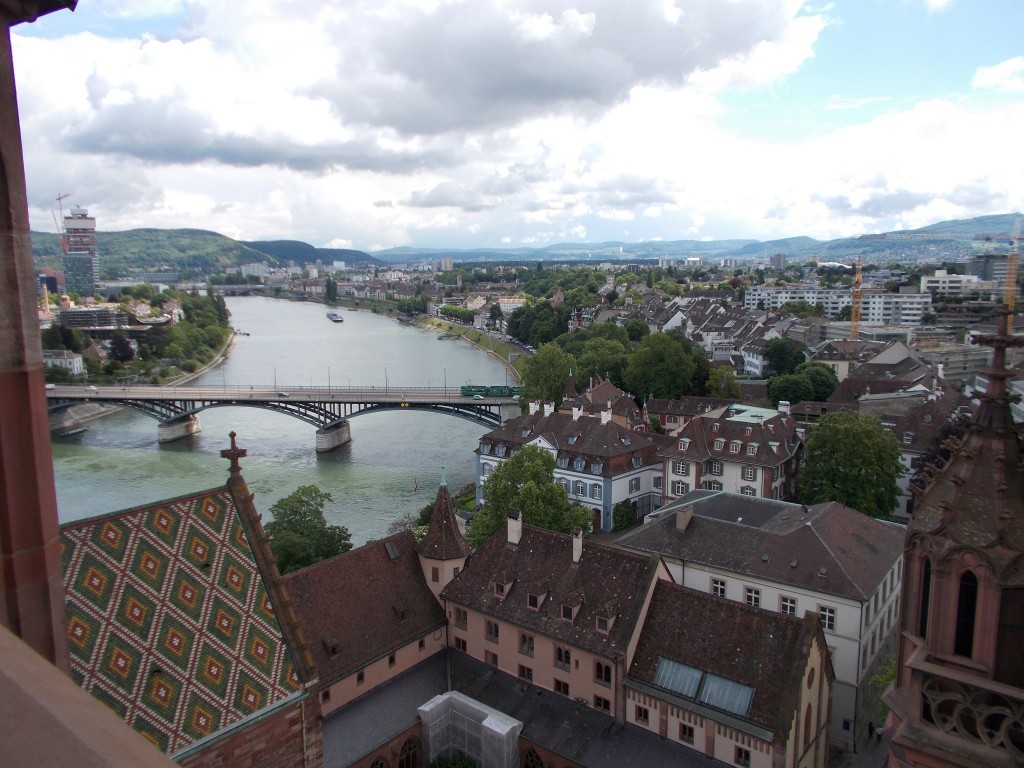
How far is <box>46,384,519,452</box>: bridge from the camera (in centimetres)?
4959

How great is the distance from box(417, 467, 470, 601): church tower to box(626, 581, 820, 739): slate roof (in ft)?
15.9

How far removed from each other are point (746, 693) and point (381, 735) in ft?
23.2

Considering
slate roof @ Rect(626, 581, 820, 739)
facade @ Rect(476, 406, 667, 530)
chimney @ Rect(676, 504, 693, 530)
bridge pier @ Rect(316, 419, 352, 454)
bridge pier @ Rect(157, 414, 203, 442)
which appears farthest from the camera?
bridge pier @ Rect(157, 414, 203, 442)

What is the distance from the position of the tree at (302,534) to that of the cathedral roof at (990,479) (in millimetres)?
18306

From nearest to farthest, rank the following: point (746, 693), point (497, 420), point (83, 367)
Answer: point (746, 693) → point (497, 420) → point (83, 367)

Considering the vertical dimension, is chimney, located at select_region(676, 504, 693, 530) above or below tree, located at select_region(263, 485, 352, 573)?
above

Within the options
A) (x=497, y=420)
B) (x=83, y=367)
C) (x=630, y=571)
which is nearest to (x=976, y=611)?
(x=630, y=571)

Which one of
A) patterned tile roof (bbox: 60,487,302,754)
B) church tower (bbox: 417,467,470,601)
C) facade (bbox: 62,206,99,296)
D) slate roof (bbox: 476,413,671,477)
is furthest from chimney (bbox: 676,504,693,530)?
facade (bbox: 62,206,99,296)

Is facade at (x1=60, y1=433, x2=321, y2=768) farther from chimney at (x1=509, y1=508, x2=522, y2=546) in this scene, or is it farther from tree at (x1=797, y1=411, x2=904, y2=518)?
tree at (x1=797, y1=411, x2=904, y2=518)

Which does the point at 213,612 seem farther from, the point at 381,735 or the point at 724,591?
the point at 724,591

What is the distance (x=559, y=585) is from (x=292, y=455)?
35024 millimetres

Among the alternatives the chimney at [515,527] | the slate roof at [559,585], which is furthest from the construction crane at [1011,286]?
the chimney at [515,527]

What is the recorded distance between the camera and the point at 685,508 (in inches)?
870

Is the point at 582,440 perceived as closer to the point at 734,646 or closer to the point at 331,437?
the point at 734,646
